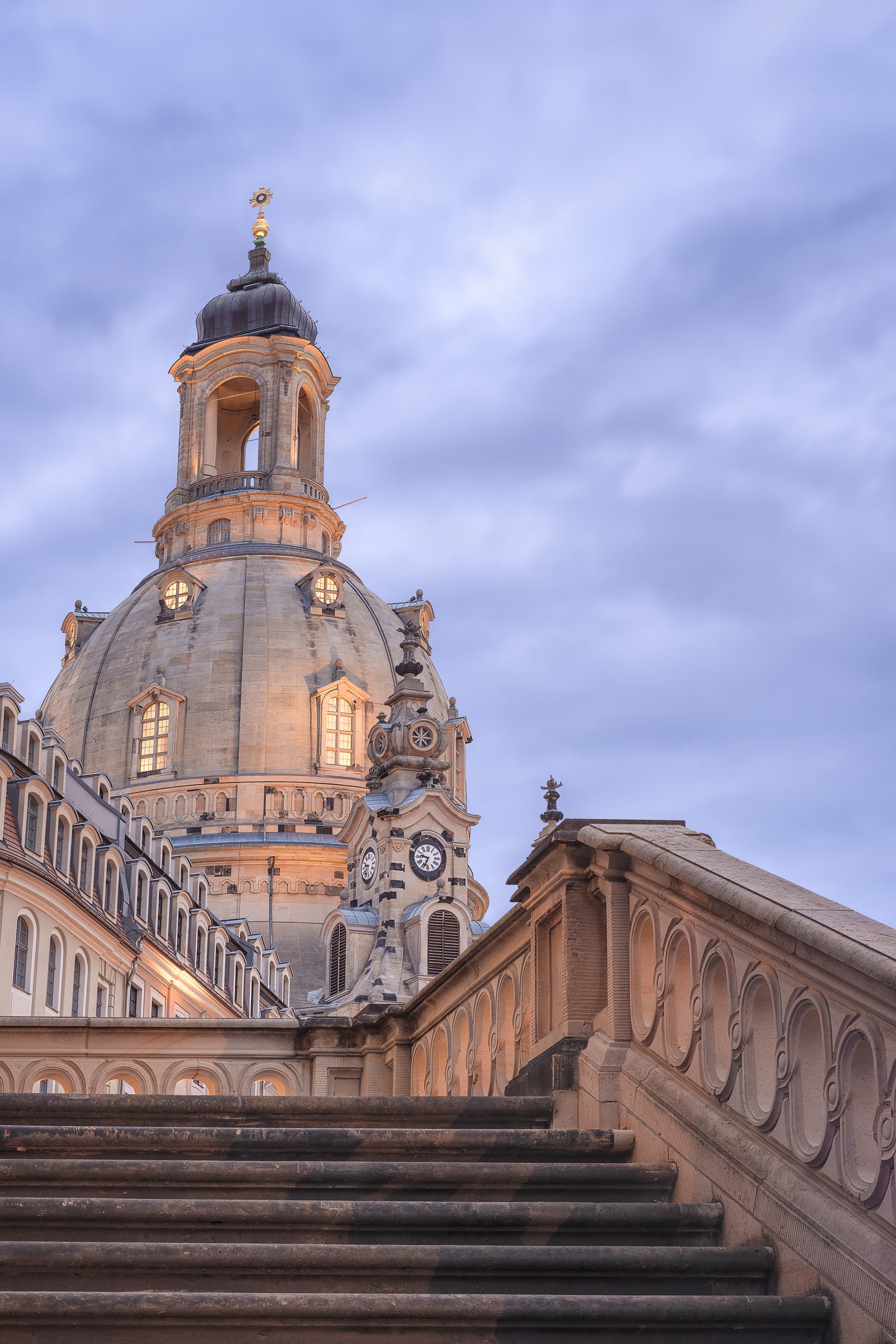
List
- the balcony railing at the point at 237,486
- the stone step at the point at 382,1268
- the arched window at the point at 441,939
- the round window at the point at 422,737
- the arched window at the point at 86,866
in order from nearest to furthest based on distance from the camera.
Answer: the stone step at the point at 382,1268 → the arched window at the point at 86,866 → the arched window at the point at 441,939 → the round window at the point at 422,737 → the balcony railing at the point at 237,486

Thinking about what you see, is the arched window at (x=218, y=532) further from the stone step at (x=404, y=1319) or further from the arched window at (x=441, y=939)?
the stone step at (x=404, y=1319)

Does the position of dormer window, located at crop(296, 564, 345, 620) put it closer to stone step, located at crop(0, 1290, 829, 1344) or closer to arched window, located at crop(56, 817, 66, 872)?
arched window, located at crop(56, 817, 66, 872)

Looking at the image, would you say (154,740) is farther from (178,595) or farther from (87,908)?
(87,908)

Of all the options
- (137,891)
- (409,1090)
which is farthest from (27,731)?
(409,1090)

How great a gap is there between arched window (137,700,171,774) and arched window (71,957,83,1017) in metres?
45.9

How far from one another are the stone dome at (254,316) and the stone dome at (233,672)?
650 inches

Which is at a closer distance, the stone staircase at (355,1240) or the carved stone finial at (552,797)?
the stone staircase at (355,1240)

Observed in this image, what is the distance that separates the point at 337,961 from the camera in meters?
73.9

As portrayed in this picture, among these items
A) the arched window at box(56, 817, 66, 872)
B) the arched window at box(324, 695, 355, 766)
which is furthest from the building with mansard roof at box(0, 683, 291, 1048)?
the arched window at box(324, 695, 355, 766)

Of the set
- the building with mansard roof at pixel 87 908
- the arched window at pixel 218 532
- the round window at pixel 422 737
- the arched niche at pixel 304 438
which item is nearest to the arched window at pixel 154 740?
the arched window at pixel 218 532

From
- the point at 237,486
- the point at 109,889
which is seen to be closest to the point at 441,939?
the point at 109,889

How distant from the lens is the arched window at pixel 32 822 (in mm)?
43250

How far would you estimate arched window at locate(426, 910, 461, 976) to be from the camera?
70312mm

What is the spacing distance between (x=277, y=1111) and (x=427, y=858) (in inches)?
2562
